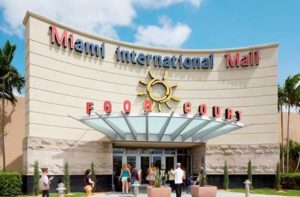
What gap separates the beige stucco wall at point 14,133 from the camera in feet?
104

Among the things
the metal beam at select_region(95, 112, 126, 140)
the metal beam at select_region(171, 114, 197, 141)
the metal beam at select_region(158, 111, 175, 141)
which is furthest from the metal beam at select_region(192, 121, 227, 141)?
the metal beam at select_region(95, 112, 126, 140)

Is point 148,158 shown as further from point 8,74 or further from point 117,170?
point 8,74

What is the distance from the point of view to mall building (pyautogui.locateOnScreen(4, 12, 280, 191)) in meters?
27.2

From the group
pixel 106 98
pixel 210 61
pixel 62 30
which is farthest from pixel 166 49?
pixel 62 30

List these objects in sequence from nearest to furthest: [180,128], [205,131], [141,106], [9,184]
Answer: [9,184] < [180,128] < [205,131] < [141,106]

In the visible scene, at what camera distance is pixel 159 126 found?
28.2 meters

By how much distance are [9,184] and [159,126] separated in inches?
385

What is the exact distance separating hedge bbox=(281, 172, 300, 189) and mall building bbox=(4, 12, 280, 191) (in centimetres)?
109

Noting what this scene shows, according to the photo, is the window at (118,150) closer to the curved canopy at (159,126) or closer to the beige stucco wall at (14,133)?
the curved canopy at (159,126)

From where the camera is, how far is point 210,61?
34.5 m

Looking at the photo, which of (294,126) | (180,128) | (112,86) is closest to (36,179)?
(112,86)

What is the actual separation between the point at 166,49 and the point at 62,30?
8.73 m

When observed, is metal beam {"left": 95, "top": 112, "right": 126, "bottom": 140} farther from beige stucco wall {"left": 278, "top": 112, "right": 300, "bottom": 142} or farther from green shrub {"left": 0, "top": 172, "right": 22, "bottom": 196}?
beige stucco wall {"left": 278, "top": 112, "right": 300, "bottom": 142}

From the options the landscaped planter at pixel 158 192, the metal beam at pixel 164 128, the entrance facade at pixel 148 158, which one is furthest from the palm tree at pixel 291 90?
the landscaped planter at pixel 158 192
